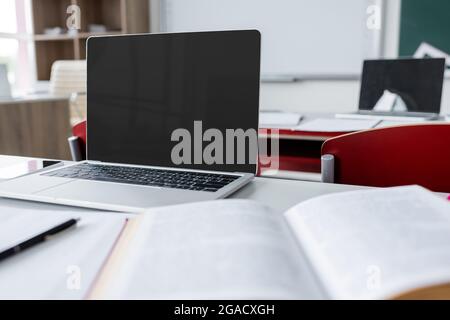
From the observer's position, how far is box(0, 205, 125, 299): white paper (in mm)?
409

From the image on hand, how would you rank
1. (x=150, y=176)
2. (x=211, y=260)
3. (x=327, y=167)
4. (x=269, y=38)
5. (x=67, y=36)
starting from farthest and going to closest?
1. (x=67, y=36)
2. (x=269, y=38)
3. (x=327, y=167)
4. (x=150, y=176)
5. (x=211, y=260)

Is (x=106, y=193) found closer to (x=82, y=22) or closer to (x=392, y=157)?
(x=392, y=157)

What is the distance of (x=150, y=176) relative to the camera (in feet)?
2.72

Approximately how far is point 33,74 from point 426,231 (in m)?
4.55

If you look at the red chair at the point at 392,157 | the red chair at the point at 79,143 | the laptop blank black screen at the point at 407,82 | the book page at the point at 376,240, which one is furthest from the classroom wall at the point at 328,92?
the book page at the point at 376,240

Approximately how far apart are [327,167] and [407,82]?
124 centimetres

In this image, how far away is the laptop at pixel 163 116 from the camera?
2.56ft

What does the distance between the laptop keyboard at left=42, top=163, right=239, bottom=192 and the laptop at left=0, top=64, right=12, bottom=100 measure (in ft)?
6.38

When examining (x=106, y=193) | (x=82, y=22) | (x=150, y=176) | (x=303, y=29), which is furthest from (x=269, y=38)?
(x=106, y=193)

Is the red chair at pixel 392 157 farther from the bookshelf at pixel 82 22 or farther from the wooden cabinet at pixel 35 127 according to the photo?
the bookshelf at pixel 82 22

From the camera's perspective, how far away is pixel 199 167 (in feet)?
2.85

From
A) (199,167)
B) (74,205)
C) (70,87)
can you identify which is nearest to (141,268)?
(74,205)

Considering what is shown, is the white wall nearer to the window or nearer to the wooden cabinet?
the wooden cabinet

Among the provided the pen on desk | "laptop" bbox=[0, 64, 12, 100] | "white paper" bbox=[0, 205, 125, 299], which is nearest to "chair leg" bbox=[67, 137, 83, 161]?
"white paper" bbox=[0, 205, 125, 299]
